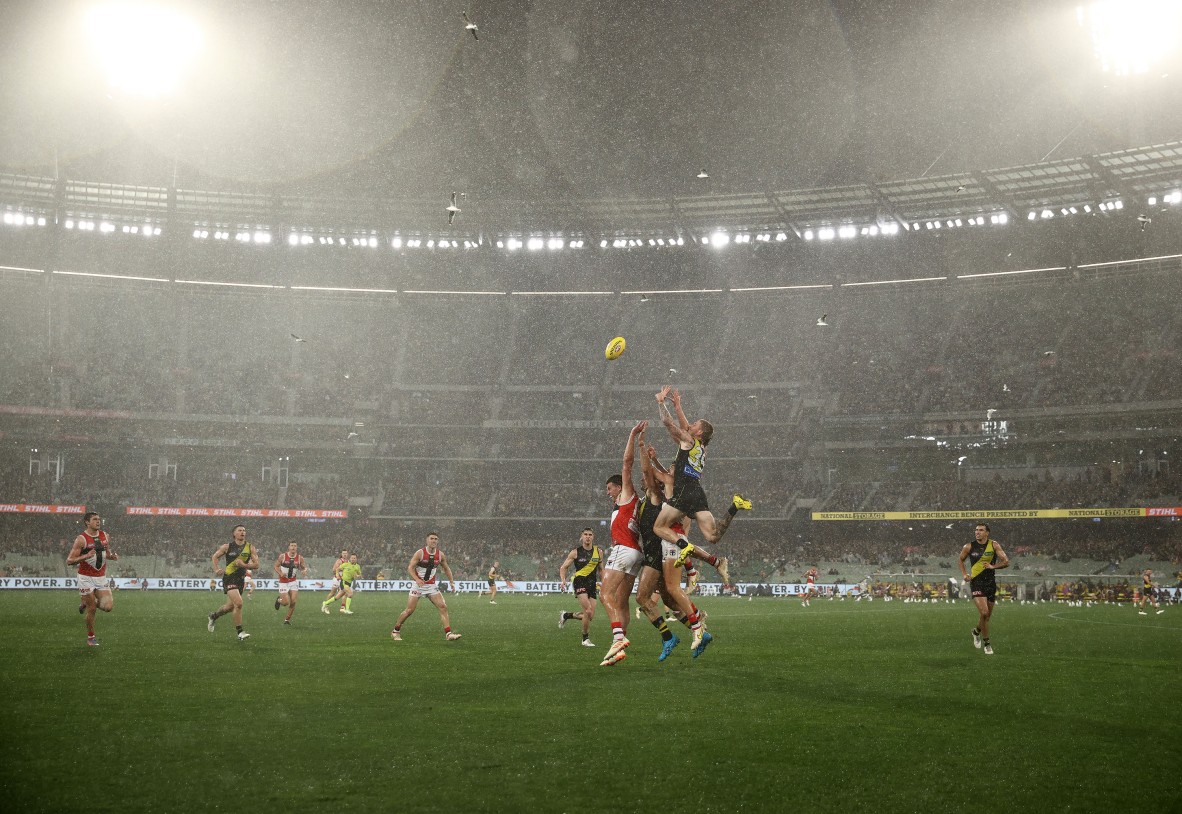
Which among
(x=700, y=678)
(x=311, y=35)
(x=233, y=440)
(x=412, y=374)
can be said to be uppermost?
(x=311, y=35)

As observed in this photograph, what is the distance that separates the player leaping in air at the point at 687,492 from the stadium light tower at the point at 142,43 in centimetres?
2606

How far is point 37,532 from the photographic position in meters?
56.3

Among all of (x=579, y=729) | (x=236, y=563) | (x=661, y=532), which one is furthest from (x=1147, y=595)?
(x=579, y=729)

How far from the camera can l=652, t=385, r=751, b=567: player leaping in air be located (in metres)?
11.9

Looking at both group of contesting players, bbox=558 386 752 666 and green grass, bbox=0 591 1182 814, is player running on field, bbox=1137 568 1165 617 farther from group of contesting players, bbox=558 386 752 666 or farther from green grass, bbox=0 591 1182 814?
group of contesting players, bbox=558 386 752 666

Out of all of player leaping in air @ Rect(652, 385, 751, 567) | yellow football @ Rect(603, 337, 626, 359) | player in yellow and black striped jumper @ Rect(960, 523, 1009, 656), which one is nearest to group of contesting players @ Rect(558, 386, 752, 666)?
player leaping in air @ Rect(652, 385, 751, 567)

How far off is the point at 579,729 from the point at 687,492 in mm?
4293

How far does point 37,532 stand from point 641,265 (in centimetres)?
4320

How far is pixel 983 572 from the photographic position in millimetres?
17641

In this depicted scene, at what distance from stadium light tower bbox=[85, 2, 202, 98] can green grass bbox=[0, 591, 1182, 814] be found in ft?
70.9

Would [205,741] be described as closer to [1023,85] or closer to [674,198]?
[1023,85]

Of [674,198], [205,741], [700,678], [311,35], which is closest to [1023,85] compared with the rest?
[674,198]

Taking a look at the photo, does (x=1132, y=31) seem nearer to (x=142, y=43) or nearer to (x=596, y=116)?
(x=596, y=116)

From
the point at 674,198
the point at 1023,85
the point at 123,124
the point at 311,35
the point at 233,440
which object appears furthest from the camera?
the point at 233,440
